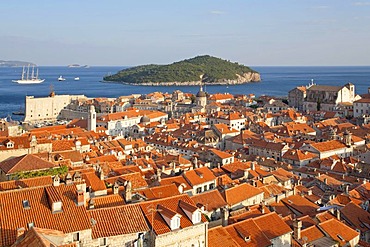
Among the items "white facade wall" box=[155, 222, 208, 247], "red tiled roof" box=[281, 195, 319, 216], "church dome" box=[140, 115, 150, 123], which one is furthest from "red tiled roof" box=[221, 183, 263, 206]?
"church dome" box=[140, 115, 150, 123]

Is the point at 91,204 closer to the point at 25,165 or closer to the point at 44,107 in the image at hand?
the point at 25,165

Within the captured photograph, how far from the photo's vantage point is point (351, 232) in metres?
22.0

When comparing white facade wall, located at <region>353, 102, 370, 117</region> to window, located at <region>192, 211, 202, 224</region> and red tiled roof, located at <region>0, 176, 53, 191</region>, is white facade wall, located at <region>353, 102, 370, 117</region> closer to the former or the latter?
red tiled roof, located at <region>0, 176, 53, 191</region>

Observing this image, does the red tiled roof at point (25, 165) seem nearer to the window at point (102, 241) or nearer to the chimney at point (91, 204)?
the chimney at point (91, 204)

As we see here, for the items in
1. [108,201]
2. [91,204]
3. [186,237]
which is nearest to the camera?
[186,237]

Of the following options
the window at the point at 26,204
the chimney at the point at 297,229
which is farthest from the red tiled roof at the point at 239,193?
the window at the point at 26,204

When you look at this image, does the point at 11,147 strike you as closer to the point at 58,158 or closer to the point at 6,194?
the point at 58,158

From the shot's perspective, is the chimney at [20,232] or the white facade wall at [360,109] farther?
the white facade wall at [360,109]

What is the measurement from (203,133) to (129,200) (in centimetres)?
4397

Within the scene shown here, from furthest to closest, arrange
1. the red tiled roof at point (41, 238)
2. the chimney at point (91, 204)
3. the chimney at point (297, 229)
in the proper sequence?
the chimney at point (297, 229)
the chimney at point (91, 204)
the red tiled roof at point (41, 238)

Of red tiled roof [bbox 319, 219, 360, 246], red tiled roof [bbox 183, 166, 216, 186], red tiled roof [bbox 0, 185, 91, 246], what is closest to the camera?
red tiled roof [bbox 0, 185, 91, 246]

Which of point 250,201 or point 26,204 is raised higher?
point 26,204

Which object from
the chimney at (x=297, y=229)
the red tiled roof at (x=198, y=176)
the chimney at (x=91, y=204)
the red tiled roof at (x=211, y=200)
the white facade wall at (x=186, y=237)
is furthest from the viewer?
the red tiled roof at (x=198, y=176)

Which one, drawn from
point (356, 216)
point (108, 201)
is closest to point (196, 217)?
point (108, 201)
